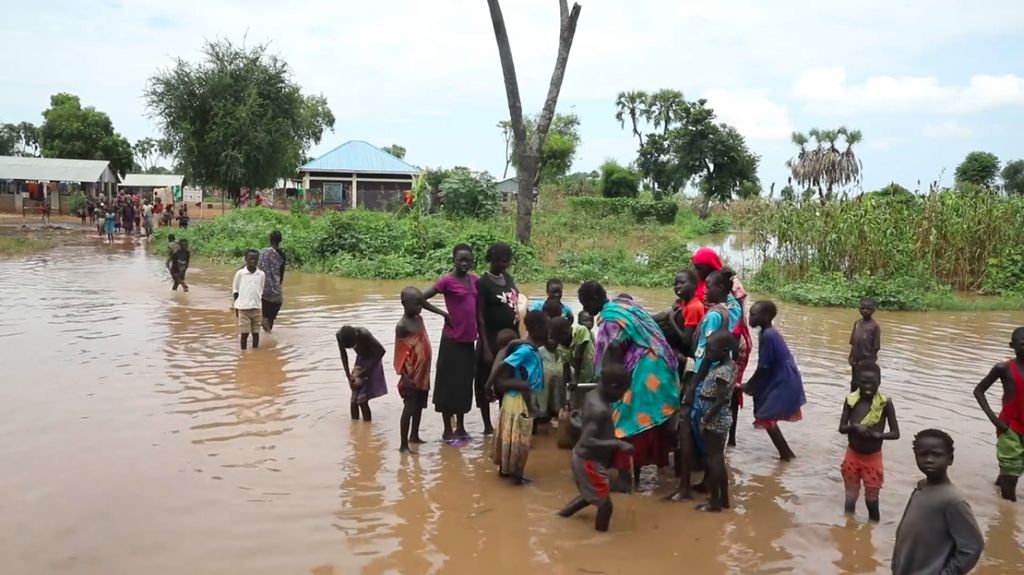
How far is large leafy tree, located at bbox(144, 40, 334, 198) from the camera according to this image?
116ft

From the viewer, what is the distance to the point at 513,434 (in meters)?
5.61

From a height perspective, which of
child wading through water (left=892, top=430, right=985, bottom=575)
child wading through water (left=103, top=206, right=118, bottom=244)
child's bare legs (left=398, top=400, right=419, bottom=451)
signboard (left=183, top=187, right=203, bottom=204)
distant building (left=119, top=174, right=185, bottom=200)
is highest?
distant building (left=119, top=174, right=185, bottom=200)

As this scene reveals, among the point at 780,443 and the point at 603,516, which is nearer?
the point at 603,516

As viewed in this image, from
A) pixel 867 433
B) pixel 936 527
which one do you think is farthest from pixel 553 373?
pixel 936 527

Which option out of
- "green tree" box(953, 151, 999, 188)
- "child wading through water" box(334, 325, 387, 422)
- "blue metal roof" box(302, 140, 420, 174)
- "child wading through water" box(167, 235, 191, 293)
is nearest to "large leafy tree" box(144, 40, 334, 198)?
"blue metal roof" box(302, 140, 420, 174)

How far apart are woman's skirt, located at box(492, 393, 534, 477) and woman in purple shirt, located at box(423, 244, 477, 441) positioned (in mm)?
848

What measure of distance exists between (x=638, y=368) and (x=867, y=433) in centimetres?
146

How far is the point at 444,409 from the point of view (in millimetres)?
6551

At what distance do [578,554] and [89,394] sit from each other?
5617 mm

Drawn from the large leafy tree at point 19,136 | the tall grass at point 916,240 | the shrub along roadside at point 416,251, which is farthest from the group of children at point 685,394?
the large leafy tree at point 19,136

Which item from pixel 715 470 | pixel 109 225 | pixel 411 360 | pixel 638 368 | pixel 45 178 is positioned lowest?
pixel 715 470

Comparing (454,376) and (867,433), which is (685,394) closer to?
(867,433)

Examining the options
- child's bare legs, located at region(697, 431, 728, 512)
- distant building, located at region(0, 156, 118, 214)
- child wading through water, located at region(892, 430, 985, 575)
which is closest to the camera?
child wading through water, located at region(892, 430, 985, 575)

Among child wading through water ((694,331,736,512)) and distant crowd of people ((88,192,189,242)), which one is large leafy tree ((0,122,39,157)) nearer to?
distant crowd of people ((88,192,189,242))
